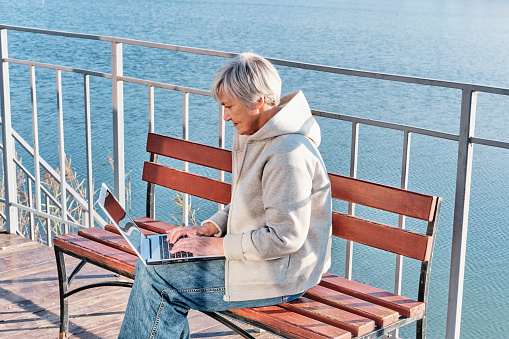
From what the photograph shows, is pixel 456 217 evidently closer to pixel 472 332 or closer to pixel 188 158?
pixel 188 158

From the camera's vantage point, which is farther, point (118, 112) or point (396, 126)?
point (118, 112)

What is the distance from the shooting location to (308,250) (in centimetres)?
187

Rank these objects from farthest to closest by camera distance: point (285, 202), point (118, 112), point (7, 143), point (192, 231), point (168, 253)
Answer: point (7, 143), point (118, 112), point (192, 231), point (168, 253), point (285, 202)

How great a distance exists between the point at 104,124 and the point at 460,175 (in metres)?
6.00

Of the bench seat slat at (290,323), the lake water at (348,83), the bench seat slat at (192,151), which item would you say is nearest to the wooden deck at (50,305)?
the bench seat slat at (192,151)

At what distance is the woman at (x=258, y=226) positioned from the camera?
178 centimetres

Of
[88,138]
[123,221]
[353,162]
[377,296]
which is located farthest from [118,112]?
[377,296]

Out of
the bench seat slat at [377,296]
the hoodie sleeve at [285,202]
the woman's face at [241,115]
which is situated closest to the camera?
the hoodie sleeve at [285,202]

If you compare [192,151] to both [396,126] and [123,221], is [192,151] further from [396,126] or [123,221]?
[396,126]

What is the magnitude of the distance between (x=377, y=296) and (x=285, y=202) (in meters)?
0.51

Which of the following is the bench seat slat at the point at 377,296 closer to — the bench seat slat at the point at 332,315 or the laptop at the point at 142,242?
the bench seat slat at the point at 332,315

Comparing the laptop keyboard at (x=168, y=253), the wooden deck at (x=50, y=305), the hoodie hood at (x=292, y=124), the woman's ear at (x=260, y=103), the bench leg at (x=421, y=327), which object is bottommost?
the wooden deck at (x=50, y=305)

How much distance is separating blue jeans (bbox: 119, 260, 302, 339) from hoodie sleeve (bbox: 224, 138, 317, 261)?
0.18 meters

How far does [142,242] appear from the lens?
6.79 feet
